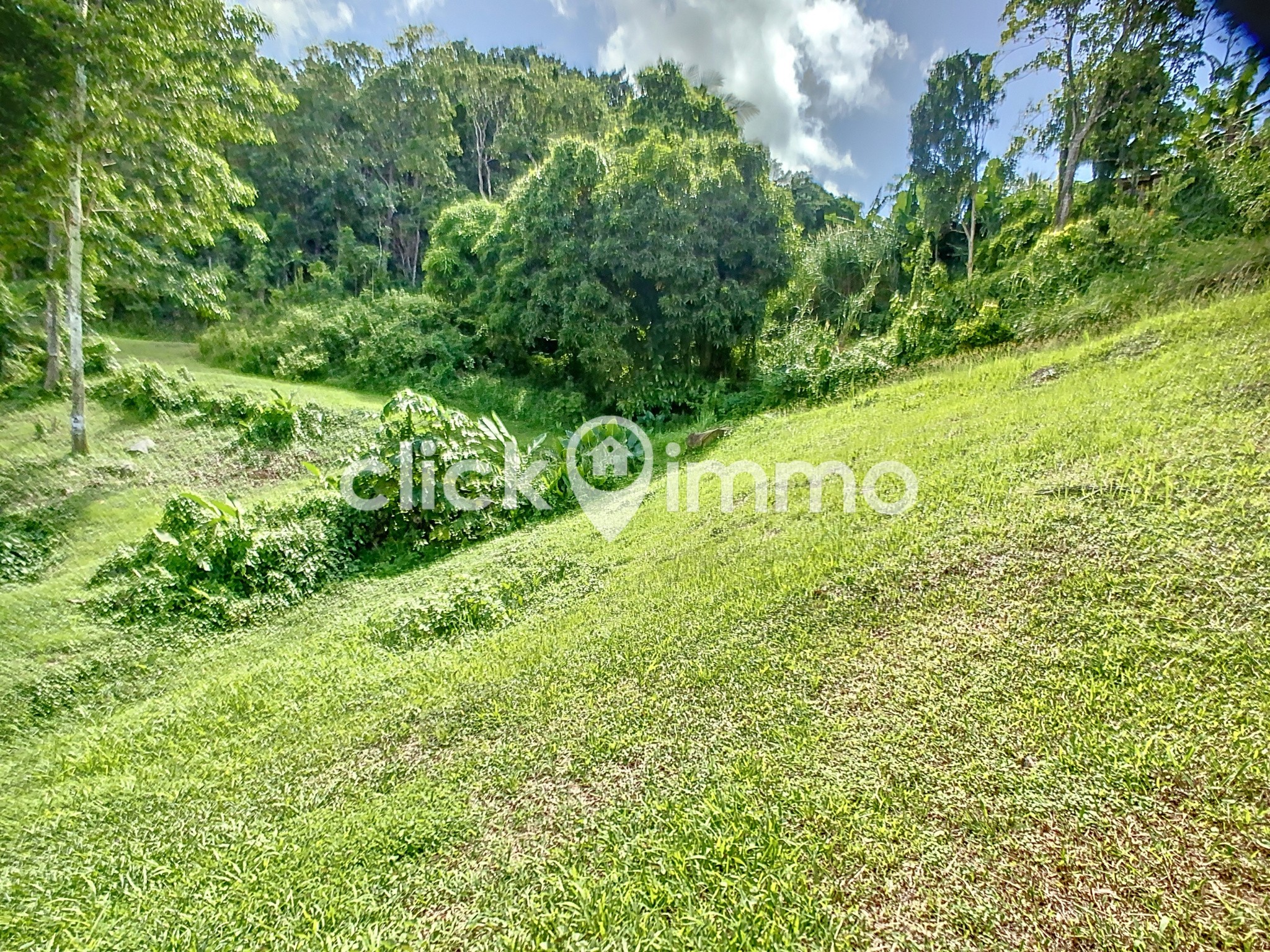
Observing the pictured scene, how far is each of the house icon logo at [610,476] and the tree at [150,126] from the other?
640 cm

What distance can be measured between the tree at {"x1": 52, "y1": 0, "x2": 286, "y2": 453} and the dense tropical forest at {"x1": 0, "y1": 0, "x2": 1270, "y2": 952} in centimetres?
6

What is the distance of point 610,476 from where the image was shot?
7.00m

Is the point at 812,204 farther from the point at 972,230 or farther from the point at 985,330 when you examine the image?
the point at 985,330

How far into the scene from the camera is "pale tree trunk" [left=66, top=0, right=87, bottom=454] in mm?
6820

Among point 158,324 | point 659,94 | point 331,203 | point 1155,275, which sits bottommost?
point 1155,275

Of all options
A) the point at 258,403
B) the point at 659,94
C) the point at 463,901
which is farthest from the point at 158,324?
the point at 463,901

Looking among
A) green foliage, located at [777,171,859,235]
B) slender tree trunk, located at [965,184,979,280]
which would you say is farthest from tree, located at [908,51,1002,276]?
green foliage, located at [777,171,859,235]

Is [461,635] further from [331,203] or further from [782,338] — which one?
[331,203]

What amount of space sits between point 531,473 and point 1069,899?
570 cm

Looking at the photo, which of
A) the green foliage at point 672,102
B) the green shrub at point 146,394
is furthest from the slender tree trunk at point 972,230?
the green shrub at point 146,394

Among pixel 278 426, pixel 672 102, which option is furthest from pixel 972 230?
pixel 278 426

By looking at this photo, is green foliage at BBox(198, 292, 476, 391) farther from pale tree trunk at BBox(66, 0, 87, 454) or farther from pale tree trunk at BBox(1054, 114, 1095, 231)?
pale tree trunk at BBox(1054, 114, 1095, 231)

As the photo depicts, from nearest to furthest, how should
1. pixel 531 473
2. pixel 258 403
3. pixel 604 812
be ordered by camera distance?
1. pixel 604 812
2. pixel 531 473
3. pixel 258 403

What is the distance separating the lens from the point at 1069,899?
4.58 feet
